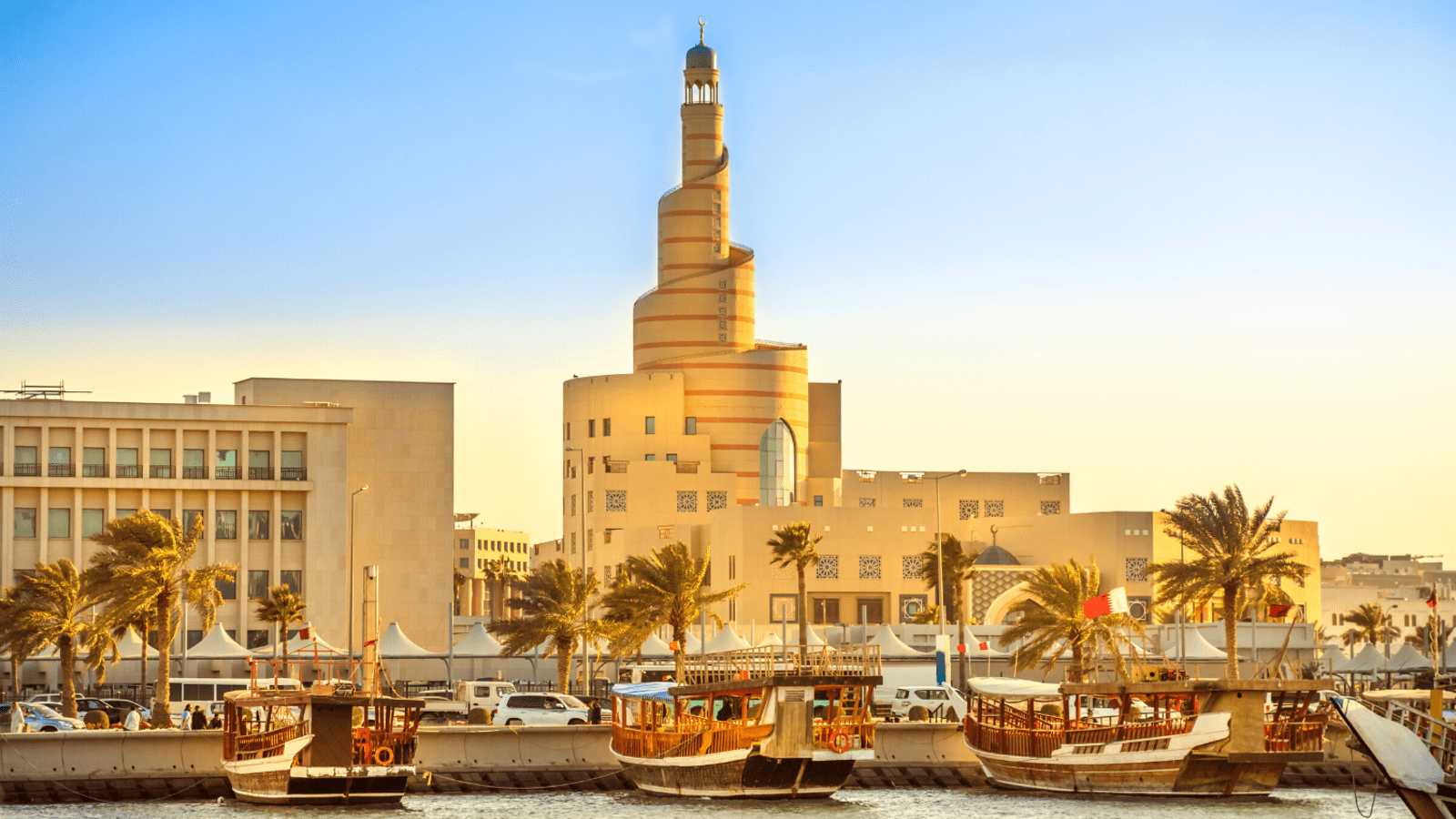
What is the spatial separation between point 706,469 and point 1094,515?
29215 mm

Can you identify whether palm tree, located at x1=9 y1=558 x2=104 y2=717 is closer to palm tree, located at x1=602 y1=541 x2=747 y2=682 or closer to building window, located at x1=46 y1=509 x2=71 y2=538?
palm tree, located at x1=602 y1=541 x2=747 y2=682

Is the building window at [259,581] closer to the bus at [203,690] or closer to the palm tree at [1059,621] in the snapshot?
the bus at [203,690]

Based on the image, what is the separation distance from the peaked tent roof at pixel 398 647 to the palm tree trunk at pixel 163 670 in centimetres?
1426

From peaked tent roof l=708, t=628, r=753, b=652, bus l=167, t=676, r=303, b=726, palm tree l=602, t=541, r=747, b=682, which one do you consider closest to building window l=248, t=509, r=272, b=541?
bus l=167, t=676, r=303, b=726

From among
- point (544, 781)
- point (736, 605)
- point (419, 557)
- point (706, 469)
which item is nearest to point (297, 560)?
point (419, 557)

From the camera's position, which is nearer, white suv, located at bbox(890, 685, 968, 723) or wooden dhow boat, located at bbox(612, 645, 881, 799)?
wooden dhow boat, located at bbox(612, 645, 881, 799)

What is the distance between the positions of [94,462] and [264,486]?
8.32m

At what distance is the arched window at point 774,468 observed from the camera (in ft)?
448

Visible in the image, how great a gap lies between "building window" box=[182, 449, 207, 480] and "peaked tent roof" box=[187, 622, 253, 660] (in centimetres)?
2372

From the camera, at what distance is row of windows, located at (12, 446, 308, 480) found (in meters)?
95.6

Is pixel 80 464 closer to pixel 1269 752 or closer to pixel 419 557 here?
pixel 419 557

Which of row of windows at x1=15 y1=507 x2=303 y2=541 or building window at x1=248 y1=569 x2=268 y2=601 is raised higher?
row of windows at x1=15 y1=507 x2=303 y2=541

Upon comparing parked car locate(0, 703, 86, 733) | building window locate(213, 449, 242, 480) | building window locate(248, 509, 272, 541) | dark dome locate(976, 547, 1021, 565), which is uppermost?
building window locate(213, 449, 242, 480)

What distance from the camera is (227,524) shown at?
98.6 metres
